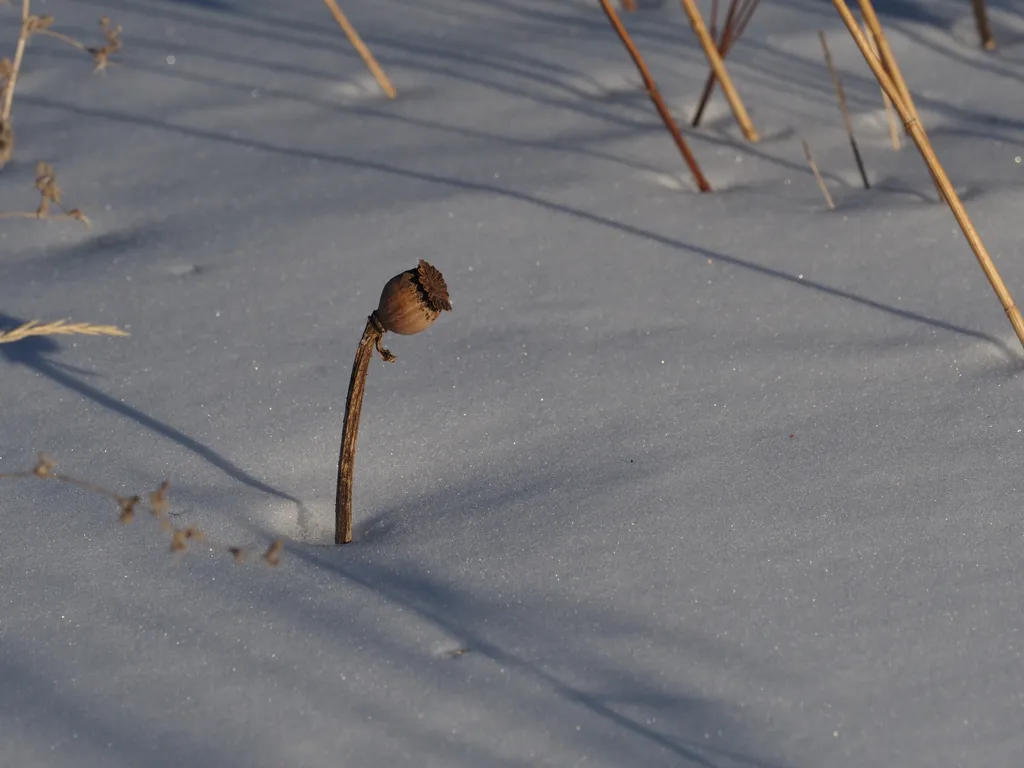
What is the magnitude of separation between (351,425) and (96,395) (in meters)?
0.41

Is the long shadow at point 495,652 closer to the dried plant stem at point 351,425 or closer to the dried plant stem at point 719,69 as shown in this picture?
the dried plant stem at point 351,425

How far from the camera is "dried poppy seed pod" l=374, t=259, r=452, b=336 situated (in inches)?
34.3

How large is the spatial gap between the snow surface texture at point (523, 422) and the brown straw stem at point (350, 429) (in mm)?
28

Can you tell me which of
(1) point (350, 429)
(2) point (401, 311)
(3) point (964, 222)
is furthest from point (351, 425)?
(3) point (964, 222)

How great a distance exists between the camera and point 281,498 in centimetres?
107

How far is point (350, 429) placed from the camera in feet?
3.12

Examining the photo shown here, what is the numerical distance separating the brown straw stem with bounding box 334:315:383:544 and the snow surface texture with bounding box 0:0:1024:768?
28 mm

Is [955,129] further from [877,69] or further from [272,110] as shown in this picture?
[272,110]

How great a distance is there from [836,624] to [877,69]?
58cm

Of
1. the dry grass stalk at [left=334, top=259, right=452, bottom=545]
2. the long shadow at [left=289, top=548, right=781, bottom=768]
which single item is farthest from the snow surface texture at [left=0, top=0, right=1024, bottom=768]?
the dry grass stalk at [left=334, top=259, right=452, bottom=545]

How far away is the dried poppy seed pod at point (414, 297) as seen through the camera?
0.87 meters

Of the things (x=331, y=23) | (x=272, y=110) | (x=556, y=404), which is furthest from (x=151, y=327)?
(x=331, y=23)

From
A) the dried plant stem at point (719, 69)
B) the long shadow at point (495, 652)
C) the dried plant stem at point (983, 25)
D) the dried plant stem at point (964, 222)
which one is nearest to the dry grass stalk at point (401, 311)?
the long shadow at point (495, 652)

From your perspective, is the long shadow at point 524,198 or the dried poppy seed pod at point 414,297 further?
the long shadow at point 524,198
